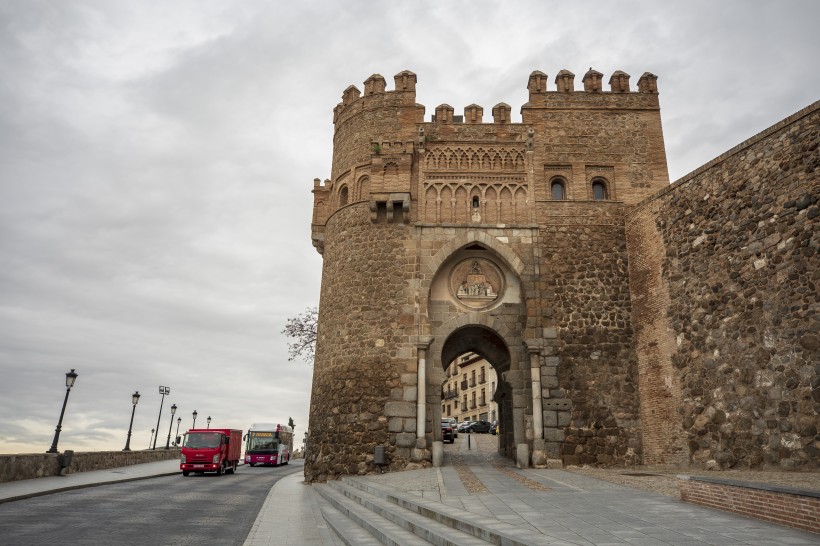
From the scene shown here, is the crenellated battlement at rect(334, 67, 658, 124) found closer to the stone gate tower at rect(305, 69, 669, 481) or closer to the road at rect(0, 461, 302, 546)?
the stone gate tower at rect(305, 69, 669, 481)

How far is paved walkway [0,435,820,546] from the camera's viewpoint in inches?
218

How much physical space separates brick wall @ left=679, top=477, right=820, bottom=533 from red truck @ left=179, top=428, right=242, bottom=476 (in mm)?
17361

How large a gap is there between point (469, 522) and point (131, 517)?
19.3ft

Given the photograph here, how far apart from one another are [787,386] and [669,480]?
3.09 meters

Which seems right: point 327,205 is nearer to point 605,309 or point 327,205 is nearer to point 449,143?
point 449,143

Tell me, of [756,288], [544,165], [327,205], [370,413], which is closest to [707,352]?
[756,288]

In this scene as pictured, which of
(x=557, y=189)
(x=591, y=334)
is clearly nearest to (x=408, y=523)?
(x=591, y=334)

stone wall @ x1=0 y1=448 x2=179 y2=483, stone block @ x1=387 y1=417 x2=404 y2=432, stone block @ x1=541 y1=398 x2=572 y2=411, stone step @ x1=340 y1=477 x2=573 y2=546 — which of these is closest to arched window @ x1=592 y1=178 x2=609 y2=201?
stone block @ x1=541 y1=398 x2=572 y2=411

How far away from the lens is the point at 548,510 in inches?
289

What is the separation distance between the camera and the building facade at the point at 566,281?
39.3 ft

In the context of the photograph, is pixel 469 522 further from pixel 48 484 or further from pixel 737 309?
pixel 48 484

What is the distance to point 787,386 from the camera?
1117cm

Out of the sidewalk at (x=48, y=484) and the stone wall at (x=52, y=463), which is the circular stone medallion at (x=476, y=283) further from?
the stone wall at (x=52, y=463)

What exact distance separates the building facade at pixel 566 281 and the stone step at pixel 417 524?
4.80 m
